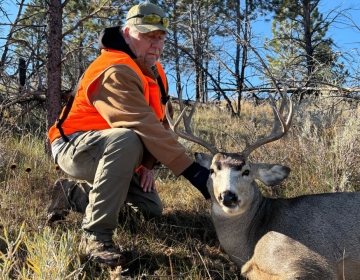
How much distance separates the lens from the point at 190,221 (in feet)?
13.3

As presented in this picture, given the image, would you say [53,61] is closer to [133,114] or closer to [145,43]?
[145,43]

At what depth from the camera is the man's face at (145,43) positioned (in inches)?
147

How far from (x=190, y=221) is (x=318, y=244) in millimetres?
1359

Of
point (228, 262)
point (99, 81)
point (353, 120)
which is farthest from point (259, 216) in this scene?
point (353, 120)

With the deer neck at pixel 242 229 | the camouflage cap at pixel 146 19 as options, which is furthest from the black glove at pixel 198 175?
the camouflage cap at pixel 146 19

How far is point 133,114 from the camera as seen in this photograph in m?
3.26

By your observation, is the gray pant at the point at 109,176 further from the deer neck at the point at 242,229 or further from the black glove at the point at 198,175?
the deer neck at the point at 242,229

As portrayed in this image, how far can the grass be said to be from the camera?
280 centimetres

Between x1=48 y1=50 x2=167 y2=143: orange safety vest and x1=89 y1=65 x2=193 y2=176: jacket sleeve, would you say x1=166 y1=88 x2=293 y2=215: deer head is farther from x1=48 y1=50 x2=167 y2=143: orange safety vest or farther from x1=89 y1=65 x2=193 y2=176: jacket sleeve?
x1=48 y1=50 x2=167 y2=143: orange safety vest

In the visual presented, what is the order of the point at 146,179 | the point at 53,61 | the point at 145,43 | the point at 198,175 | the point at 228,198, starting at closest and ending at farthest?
1. the point at 228,198
2. the point at 198,175
3. the point at 145,43
4. the point at 146,179
5. the point at 53,61

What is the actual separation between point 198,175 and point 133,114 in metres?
0.68

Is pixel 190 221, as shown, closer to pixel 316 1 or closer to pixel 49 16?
pixel 49 16

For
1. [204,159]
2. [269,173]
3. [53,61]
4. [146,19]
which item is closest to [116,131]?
[204,159]

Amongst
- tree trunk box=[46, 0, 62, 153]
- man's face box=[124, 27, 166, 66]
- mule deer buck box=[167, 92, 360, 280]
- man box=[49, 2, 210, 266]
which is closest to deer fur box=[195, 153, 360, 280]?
mule deer buck box=[167, 92, 360, 280]
